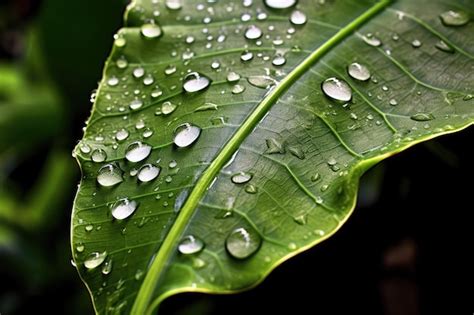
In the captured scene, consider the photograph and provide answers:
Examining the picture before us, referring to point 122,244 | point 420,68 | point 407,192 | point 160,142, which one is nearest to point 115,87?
point 160,142

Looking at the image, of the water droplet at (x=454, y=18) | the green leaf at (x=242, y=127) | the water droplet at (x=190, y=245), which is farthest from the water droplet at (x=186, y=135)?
the water droplet at (x=454, y=18)

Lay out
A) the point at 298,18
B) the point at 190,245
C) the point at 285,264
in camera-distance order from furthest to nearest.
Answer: the point at 285,264 < the point at 298,18 < the point at 190,245

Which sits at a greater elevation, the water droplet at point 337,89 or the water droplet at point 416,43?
the water droplet at point 337,89

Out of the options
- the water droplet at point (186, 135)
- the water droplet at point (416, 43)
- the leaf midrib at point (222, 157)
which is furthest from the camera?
the water droplet at point (416, 43)

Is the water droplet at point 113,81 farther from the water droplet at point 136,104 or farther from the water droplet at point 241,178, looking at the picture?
the water droplet at point 241,178

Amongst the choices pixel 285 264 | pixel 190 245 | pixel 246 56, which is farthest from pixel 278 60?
pixel 285 264

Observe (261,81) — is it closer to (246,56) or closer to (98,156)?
(246,56)
